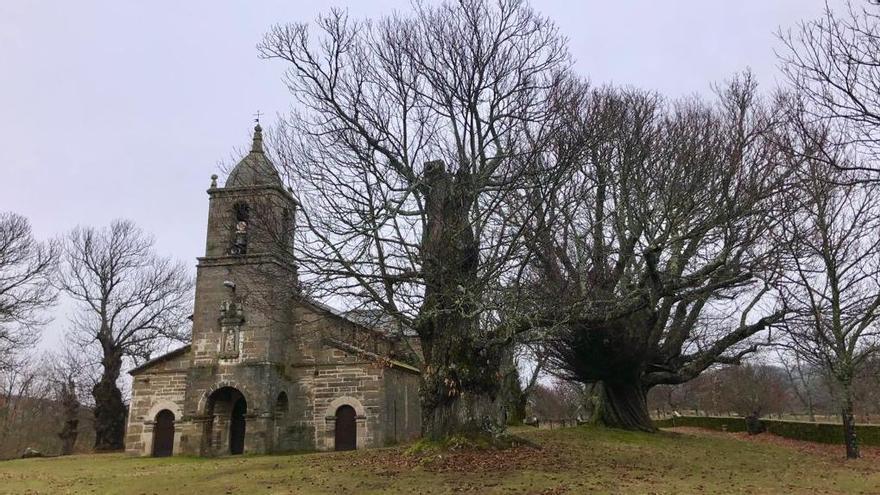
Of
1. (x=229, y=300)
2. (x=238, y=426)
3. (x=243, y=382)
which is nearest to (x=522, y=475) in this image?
(x=243, y=382)

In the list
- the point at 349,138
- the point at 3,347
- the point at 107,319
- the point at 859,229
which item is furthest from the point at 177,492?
the point at 107,319

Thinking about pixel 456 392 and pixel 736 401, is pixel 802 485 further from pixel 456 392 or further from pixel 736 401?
pixel 736 401

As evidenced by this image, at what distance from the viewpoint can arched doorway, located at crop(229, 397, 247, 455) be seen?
25.9m

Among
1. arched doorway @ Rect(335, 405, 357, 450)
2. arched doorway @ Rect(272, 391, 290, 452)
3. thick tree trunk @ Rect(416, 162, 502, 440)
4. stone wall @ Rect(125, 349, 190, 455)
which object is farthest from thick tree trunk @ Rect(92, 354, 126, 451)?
thick tree trunk @ Rect(416, 162, 502, 440)

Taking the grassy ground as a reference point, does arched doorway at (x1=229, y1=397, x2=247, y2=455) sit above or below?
above

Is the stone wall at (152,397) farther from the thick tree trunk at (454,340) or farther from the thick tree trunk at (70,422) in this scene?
the thick tree trunk at (454,340)

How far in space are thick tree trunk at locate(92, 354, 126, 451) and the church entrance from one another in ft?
36.9

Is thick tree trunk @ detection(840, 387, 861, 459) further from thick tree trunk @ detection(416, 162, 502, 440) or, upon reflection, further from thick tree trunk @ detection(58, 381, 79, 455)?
thick tree trunk @ detection(58, 381, 79, 455)

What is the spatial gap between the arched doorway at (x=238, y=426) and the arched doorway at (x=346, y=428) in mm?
3988

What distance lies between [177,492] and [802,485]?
39.3ft

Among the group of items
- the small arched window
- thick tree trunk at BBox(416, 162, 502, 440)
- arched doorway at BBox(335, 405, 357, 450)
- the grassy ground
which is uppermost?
the small arched window

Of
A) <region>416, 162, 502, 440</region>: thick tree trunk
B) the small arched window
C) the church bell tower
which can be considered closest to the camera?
<region>416, 162, 502, 440</region>: thick tree trunk

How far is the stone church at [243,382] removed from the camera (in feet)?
79.9

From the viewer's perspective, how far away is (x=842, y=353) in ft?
53.5
